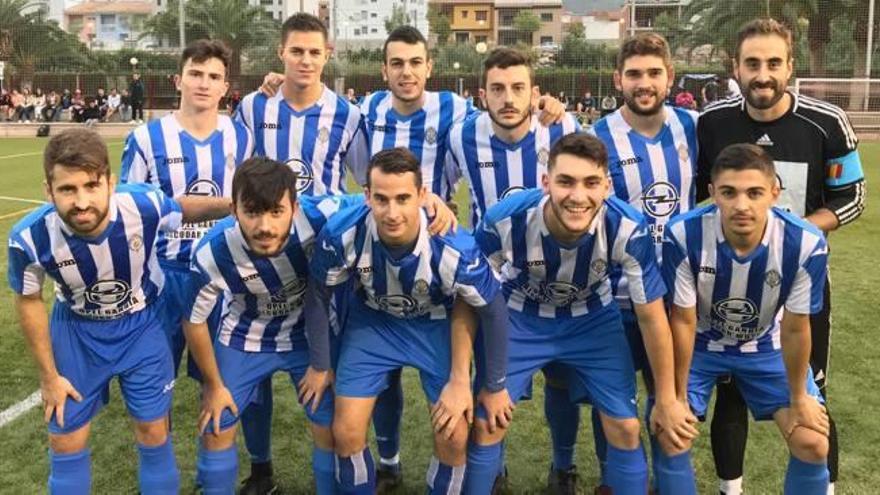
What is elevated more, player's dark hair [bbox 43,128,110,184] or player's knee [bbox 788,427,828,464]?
player's dark hair [bbox 43,128,110,184]

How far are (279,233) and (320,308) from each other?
38 cm

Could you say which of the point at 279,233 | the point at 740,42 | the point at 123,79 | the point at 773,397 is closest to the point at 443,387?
the point at 279,233

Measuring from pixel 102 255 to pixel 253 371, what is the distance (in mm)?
705

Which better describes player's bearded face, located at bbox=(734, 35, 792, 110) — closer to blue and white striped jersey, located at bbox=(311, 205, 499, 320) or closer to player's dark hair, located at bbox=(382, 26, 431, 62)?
blue and white striped jersey, located at bbox=(311, 205, 499, 320)

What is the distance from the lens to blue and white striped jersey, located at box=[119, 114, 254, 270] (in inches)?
141

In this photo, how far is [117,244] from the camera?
2963 millimetres

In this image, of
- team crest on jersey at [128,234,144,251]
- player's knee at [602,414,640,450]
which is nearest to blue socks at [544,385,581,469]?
player's knee at [602,414,640,450]

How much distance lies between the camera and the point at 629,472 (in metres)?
2.99

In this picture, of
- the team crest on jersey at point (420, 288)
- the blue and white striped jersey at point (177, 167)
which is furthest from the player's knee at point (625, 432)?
the blue and white striped jersey at point (177, 167)

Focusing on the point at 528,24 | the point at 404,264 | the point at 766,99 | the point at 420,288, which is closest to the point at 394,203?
the point at 404,264

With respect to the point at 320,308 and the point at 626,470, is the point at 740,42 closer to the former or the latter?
the point at 626,470

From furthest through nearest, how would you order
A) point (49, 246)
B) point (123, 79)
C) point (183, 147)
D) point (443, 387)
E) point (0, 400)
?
point (123, 79), point (0, 400), point (183, 147), point (443, 387), point (49, 246)

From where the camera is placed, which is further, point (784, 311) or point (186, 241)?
point (186, 241)

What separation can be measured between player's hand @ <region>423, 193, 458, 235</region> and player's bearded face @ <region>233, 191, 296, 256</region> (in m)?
0.50
